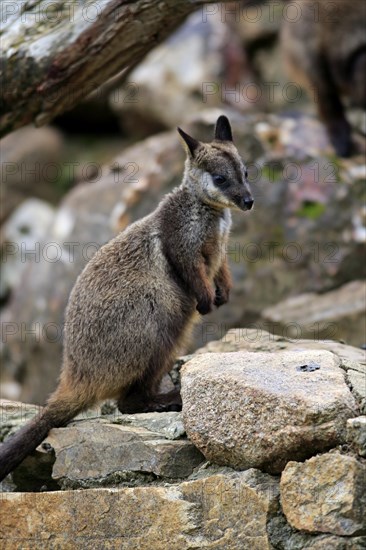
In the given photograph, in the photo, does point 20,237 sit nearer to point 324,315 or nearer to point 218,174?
point 324,315

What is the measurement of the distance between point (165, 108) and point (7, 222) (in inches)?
143

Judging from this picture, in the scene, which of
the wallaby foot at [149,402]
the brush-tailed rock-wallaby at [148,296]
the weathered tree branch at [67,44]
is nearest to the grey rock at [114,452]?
the brush-tailed rock-wallaby at [148,296]

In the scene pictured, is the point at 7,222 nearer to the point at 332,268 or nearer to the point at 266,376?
the point at 332,268

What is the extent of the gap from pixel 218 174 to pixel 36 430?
7.71 feet

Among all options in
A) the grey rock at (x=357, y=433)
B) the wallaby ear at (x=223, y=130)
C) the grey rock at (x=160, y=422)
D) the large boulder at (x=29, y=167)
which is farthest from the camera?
the large boulder at (x=29, y=167)

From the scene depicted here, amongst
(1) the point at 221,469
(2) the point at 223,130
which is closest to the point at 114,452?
Answer: (1) the point at 221,469

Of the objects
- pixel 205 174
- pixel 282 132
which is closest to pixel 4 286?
pixel 282 132

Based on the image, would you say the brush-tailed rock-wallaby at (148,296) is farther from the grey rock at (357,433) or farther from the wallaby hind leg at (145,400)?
the grey rock at (357,433)

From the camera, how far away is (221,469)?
226 inches

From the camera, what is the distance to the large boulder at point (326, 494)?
197 inches

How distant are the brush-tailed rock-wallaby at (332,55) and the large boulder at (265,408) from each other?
22.8 ft

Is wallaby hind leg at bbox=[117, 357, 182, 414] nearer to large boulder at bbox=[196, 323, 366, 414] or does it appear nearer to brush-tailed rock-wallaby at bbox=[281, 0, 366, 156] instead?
large boulder at bbox=[196, 323, 366, 414]

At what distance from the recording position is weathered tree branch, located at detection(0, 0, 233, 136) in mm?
7770

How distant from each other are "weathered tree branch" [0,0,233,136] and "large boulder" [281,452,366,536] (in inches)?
161
